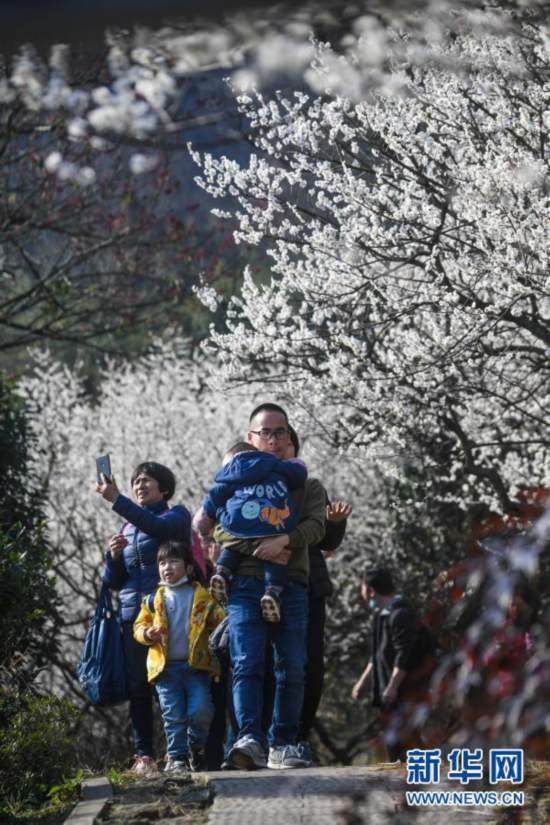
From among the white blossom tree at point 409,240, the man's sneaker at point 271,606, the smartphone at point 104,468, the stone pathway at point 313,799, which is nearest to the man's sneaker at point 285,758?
the stone pathway at point 313,799

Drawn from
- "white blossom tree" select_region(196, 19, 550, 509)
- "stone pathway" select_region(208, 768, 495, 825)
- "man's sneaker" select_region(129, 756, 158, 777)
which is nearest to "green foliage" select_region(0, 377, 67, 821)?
"man's sneaker" select_region(129, 756, 158, 777)

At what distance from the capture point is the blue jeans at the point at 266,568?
583cm

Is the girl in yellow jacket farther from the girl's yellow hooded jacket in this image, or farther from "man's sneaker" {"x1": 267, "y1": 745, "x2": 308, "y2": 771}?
"man's sneaker" {"x1": 267, "y1": 745, "x2": 308, "y2": 771}

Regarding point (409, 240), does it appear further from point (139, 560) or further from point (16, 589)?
point (16, 589)

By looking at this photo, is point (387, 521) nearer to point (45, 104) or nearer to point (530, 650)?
point (45, 104)

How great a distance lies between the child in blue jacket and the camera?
5.84 metres

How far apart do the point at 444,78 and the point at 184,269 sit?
28.5 ft

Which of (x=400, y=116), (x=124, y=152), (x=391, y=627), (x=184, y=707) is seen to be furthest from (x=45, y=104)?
(x=184, y=707)

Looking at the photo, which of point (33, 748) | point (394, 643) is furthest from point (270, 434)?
point (394, 643)

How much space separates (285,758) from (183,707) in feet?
2.26

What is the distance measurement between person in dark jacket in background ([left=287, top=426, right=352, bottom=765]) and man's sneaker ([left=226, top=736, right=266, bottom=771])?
1078mm

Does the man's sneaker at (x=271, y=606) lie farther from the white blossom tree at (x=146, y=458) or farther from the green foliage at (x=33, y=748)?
the white blossom tree at (x=146, y=458)

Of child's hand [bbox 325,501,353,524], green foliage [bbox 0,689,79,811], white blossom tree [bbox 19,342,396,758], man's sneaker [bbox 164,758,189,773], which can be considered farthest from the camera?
white blossom tree [bbox 19,342,396,758]

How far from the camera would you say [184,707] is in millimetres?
6176
